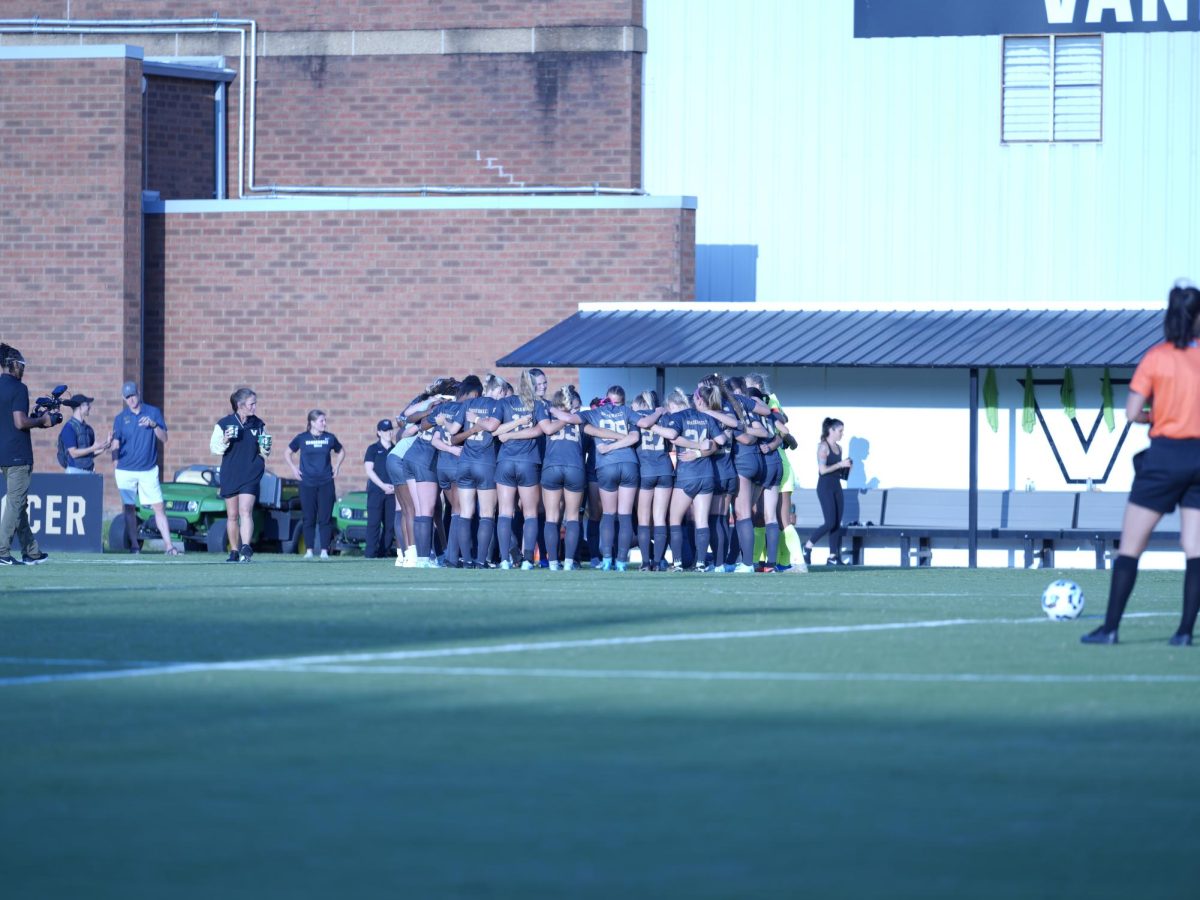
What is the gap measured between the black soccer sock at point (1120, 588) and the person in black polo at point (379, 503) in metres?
14.1

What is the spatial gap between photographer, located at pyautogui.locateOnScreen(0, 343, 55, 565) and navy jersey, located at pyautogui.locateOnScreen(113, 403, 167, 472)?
13.5 feet

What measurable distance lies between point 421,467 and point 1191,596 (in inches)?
439

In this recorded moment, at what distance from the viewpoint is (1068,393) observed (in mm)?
26094

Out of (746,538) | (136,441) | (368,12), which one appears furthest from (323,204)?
(746,538)

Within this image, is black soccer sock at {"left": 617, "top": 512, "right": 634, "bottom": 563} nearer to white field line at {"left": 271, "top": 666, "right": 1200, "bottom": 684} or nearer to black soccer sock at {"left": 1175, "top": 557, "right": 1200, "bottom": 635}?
black soccer sock at {"left": 1175, "top": 557, "right": 1200, "bottom": 635}

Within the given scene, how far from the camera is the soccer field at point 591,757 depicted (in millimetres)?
4941

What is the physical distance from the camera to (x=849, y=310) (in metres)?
27.2

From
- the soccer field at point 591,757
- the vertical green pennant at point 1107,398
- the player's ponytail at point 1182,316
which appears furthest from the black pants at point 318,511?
the player's ponytail at point 1182,316

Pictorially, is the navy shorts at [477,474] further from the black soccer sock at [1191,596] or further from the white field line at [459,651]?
the black soccer sock at [1191,596]

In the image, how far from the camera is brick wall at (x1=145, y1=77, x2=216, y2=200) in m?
30.8

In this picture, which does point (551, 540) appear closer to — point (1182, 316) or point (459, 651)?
point (459, 651)

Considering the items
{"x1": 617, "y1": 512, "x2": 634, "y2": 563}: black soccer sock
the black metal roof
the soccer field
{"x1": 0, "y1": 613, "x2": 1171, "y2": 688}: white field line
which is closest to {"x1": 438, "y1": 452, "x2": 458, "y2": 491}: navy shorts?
{"x1": 617, "y1": 512, "x2": 634, "y2": 563}: black soccer sock

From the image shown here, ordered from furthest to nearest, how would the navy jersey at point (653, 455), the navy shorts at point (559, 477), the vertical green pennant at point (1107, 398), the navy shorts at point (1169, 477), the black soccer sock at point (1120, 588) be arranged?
1. the vertical green pennant at point (1107, 398)
2. the navy jersey at point (653, 455)
3. the navy shorts at point (559, 477)
4. the black soccer sock at point (1120, 588)
5. the navy shorts at point (1169, 477)

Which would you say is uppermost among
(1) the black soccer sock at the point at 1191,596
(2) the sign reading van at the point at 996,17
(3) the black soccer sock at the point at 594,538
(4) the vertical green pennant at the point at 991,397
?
(2) the sign reading van at the point at 996,17
